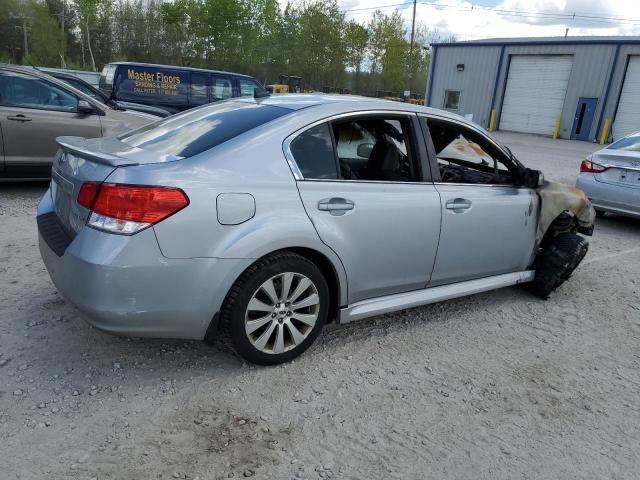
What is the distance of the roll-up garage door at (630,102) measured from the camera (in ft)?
78.7

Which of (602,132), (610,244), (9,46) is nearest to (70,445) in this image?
(610,244)

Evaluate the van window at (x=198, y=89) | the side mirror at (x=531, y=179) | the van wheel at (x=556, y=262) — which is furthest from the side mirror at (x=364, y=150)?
the van window at (x=198, y=89)

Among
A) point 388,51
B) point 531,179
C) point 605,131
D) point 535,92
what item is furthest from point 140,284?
point 388,51

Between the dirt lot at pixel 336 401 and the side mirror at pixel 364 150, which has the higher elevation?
the side mirror at pixel 364 150

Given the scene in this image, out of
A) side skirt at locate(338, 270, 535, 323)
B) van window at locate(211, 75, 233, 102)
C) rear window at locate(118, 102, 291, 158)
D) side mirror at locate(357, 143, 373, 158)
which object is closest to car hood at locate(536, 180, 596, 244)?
side skirt at locate(338, 270, 535, 323)

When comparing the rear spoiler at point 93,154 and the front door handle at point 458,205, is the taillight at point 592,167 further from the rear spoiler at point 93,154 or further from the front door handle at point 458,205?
the rear spoiler at point 93,154

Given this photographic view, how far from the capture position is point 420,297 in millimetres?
3639

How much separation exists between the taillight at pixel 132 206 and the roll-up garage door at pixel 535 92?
28.5 metres

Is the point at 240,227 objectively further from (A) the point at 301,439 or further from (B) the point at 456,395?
(B) the point at 456,395

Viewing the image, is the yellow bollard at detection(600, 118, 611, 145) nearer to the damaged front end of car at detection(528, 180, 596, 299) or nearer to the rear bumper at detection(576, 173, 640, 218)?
the rear bumper at detection(576, 173, 640, 218)

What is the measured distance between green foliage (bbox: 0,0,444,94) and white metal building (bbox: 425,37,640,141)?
2159 cm

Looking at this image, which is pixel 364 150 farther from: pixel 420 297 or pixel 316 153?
pixel 420 297

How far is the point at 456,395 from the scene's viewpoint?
3002 mm

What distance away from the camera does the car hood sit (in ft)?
14.2
